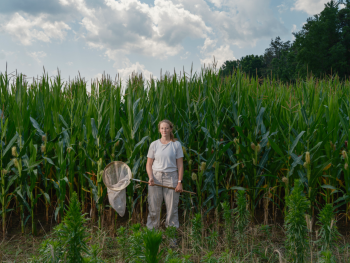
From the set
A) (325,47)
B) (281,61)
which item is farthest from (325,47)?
(281,61)

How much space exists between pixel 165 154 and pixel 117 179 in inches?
28.5

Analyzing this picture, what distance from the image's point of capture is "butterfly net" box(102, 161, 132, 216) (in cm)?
356

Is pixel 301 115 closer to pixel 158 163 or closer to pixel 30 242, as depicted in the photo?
pixel 158 163

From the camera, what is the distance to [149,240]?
1.63m

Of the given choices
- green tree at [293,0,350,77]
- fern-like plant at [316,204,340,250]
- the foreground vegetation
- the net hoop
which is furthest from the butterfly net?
green tree at [293,0,350,77]

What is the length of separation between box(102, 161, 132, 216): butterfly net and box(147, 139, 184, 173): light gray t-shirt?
38 cm

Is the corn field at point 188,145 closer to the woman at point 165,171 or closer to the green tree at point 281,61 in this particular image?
the woman at point 165,171

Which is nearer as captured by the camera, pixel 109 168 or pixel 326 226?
pixel 326 226

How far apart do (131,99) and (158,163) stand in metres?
1.04

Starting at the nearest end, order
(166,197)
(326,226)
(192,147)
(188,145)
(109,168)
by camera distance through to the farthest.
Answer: (326,226) < (109,168) < (166,197) < (188,145) < (192,147)

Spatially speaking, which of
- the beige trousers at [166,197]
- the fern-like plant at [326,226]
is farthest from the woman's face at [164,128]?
the fern-like plant at [326,226]

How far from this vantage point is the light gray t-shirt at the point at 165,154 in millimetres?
3615

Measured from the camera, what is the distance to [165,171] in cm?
364

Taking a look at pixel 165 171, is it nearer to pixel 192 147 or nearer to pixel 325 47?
pixel 192 147
